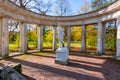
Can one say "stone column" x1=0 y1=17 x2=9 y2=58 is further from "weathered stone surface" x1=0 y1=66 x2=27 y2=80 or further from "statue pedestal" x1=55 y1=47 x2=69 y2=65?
"weathered stone surface" x1=0 y1=66 x2=27 y2=80

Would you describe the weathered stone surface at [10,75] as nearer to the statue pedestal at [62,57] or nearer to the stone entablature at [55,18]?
the statue pedestal at [62,57]

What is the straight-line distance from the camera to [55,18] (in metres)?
22.7

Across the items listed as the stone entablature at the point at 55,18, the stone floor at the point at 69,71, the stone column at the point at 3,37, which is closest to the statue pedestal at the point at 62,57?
the stone floor at the point at 69,71

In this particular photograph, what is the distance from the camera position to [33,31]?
102ft

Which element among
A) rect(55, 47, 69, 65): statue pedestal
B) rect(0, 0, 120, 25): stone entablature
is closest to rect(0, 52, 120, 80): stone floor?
rect(55, 47, 69, 65): statue pedestal

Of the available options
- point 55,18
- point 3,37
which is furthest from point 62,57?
point 55,18

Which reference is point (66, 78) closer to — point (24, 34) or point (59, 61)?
point (59, 61)

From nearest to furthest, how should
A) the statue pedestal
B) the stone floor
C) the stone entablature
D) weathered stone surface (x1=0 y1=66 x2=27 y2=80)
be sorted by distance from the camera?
weathered stone surface (x1=0 y1=66 x2=27 y2=80)
the stone floor
the statue pedestal
the stone entablature

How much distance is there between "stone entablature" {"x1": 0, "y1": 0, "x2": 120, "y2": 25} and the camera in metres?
14.3

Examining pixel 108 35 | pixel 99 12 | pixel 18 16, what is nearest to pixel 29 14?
pixel 18 16

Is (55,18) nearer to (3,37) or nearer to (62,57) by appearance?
(3,37)

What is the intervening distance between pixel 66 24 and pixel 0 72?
16518mm

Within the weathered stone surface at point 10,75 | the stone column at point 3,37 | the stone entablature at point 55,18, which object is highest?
the stone entablature at point 55,18

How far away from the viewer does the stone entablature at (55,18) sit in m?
14.3
